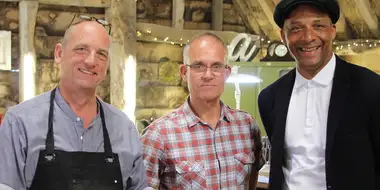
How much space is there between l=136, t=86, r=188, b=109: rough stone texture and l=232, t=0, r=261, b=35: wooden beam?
1.39 metres

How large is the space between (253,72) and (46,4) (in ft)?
8.64

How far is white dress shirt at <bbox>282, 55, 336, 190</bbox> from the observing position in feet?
6.36

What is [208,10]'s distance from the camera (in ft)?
22.0

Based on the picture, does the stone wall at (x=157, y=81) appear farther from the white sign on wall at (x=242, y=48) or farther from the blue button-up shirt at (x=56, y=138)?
the blue button-up shirt at (x=56, y=138)

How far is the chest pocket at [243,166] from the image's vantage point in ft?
7.20

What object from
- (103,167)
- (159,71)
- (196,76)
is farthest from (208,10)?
(103,167)

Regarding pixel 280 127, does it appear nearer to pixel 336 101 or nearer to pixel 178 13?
pixel 336 101

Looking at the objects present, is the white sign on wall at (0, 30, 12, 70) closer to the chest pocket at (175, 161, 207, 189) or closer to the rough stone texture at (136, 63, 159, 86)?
the rough stone texture at (136, 63, 159, 86)

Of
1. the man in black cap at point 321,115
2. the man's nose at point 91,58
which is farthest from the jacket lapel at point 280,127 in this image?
the man's nose at point 91,58

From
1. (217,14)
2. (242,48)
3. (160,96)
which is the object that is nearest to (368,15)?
(242,48)

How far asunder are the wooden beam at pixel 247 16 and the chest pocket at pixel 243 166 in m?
4.79

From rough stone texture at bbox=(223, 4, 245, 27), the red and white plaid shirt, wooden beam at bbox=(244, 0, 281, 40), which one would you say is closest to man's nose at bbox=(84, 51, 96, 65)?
the red and white plaid shirt

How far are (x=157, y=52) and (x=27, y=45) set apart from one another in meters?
1.67

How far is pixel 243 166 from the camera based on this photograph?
2.22 metres
